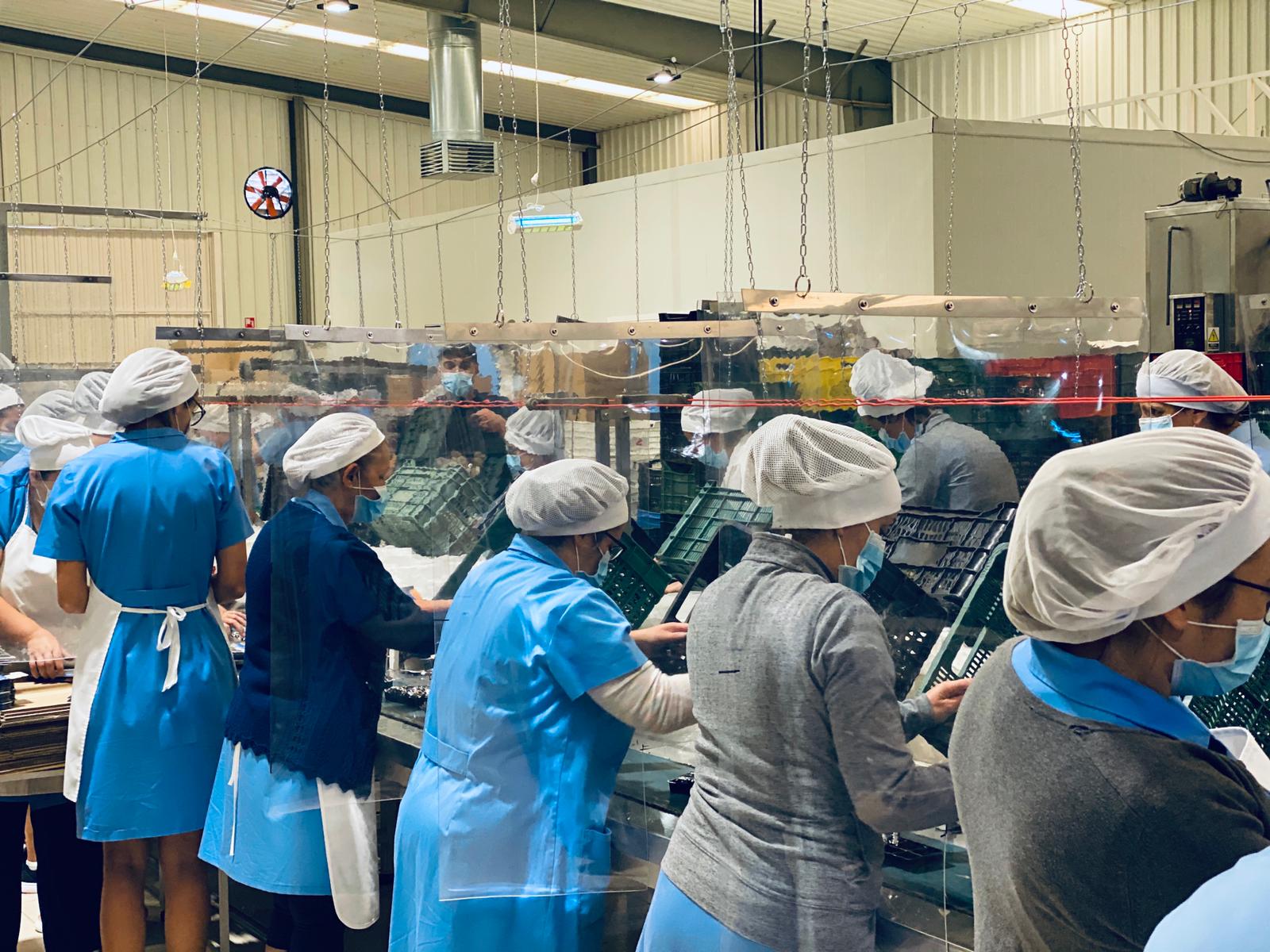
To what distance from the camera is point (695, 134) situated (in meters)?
13.3

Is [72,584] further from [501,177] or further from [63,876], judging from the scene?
[501,177]

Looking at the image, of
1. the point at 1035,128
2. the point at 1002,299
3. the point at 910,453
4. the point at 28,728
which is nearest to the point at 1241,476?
the point at 910,453

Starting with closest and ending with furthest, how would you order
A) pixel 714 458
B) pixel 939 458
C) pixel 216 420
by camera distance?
pixel 939 458 → pixel 714 458 → pixel 216 420

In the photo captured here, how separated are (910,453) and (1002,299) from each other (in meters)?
0.64

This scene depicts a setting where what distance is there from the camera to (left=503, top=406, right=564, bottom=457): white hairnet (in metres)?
2.44

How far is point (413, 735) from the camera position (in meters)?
2.69

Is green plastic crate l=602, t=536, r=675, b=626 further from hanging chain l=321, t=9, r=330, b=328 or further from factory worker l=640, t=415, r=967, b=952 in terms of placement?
hanging chain l=321, t=9, r=330, b=328

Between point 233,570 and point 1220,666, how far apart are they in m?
2.33

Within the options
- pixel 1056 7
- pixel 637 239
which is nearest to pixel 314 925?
pixel 637 239

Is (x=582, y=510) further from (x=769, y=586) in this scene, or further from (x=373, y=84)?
(x=373, y=84)

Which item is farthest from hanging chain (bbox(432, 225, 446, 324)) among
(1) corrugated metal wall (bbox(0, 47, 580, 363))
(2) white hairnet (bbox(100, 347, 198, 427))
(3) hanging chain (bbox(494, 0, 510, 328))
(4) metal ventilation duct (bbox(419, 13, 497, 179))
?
(2) white hairnet (bbox(100, 347, 198, 427))

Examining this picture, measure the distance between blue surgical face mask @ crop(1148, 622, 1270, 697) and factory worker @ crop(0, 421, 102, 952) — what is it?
283cm

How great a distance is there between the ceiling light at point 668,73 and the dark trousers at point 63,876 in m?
8.32

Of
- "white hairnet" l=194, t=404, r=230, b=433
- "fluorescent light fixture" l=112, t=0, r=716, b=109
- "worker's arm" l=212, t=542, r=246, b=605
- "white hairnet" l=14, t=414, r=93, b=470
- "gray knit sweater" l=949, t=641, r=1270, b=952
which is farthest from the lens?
"fluorescent light fixture" l=112, t=0, r=716, b=109
